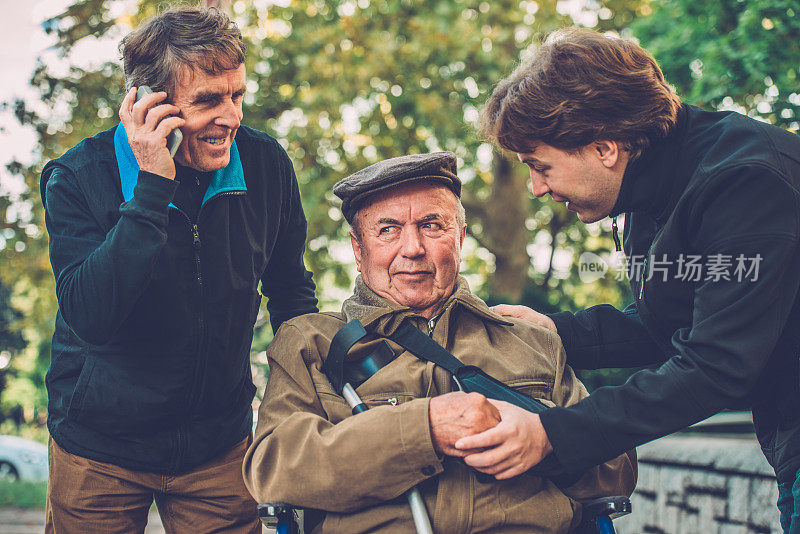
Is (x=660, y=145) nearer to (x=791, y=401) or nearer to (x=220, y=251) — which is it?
(x=791, y=401)

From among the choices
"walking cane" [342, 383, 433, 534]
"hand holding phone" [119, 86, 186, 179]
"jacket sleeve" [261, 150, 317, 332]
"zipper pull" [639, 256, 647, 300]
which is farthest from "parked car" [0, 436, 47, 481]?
"zipper pull" [639, 256, 647, 300]

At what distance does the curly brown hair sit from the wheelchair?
3.26 ft

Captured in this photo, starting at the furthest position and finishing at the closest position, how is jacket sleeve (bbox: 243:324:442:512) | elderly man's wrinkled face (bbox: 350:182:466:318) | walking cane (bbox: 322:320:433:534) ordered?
elderly man's wrinkled face (bbox: 350:182:466:318)
walking cane (bbox: 322:320:433:534)
jacket sleeve (bbox: 243:324:442:512)

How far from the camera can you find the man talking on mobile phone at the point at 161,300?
2.20 m

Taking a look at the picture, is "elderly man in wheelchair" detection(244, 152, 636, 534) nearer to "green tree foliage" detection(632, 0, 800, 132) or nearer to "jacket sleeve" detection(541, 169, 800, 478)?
"jacket sleeve" detection(541, 169, 800, 478)

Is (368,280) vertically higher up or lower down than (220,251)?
lower down

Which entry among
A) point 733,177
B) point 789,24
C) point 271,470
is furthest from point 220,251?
point 789,24

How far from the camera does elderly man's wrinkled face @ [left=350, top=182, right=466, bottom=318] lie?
8.78 ft

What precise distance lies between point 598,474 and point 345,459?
776mm

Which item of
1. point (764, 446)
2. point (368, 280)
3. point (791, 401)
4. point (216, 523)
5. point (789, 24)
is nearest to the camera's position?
point (791, 401)

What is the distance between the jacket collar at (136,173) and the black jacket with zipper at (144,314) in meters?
0.01

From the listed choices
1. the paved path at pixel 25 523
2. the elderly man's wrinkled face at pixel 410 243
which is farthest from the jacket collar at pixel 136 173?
the paved path at pixel 25 523

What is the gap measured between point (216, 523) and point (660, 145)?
175cm

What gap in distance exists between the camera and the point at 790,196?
1829 mm
